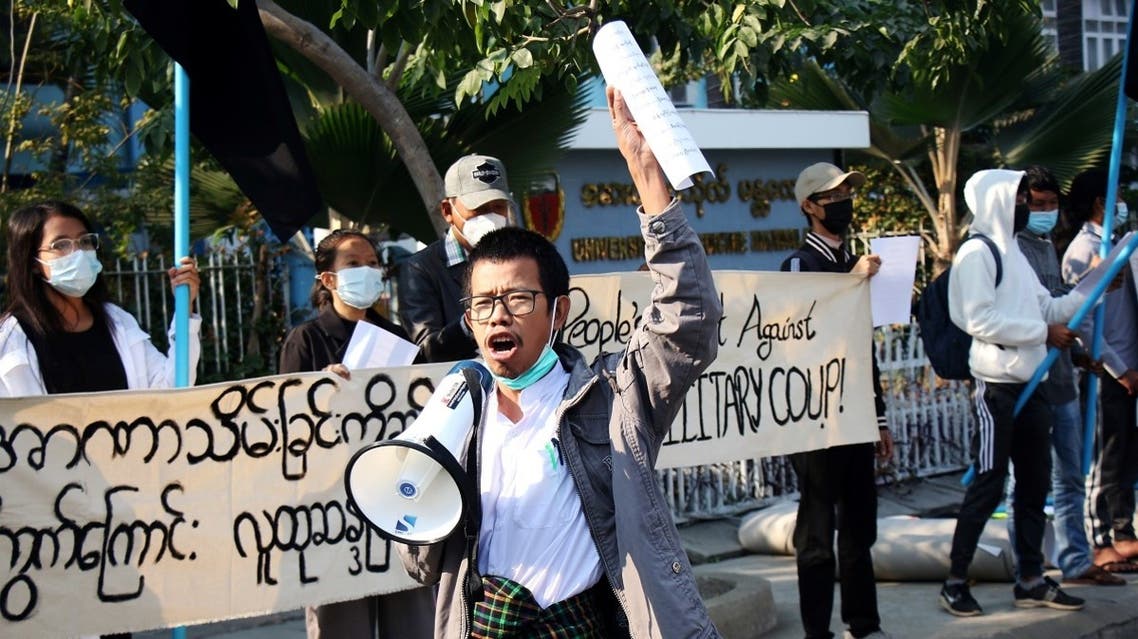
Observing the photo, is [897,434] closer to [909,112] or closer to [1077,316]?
[1077,316]

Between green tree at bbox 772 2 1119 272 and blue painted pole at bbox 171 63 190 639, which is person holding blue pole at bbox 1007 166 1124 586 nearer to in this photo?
blue painted pole at bbox 171 63 190 639

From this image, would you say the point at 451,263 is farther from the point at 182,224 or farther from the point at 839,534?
the point at 839,534

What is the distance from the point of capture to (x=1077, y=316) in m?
6.49

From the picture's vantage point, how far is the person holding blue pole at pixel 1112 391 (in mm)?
7414

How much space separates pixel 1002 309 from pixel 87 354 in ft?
13.0

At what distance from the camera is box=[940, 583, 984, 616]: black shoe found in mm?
6449

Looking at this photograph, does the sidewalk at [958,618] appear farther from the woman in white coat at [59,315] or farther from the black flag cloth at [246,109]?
the woman in white coat at [59,315]

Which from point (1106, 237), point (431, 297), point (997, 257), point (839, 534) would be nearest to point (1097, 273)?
point (1106, 237)

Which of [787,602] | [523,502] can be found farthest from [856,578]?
[523,502]

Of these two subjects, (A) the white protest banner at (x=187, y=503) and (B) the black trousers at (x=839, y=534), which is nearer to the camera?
(A) the white protest banner at (x=187, y=503)

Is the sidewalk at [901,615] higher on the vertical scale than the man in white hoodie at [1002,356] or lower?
lower

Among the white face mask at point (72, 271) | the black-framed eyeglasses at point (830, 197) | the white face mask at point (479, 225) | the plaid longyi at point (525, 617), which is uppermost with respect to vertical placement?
the black-framed eyeglasses at point (830, 197)

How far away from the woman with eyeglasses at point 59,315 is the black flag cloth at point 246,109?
0.47 m

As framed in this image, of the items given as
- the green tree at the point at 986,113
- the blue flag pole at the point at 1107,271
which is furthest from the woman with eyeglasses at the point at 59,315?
the green tree at the point at 986,113
